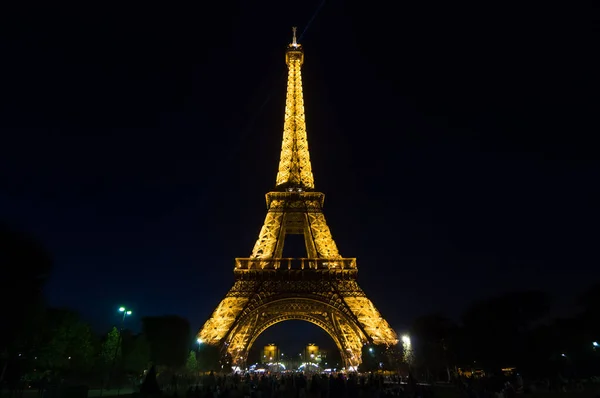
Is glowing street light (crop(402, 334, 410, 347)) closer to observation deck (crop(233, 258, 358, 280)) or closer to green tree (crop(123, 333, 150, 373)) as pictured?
observation deck (crop(233, 258, 358, 280))

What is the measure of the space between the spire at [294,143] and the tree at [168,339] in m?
19.2

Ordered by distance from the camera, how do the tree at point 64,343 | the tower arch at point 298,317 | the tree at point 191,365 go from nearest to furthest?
the tree at point 64,343
the tower arch at point 298,317
the tree at point 191,365

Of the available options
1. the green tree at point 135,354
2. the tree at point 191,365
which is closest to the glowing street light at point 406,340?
the tree at point 191,365

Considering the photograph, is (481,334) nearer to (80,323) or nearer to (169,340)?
(169,340)

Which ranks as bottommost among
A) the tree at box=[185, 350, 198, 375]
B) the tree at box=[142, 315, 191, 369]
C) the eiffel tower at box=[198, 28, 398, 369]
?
the tree at box=[185, 350, 198, 375]

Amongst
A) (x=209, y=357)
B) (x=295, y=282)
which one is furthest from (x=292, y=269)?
(x=209, y=357)

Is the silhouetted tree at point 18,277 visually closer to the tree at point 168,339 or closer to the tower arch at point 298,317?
the tower arch at point 298,317

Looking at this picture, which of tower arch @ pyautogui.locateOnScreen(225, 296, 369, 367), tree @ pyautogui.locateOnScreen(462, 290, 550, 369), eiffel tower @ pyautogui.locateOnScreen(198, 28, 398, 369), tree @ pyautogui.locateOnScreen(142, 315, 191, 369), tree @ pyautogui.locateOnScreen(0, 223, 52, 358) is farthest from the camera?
tree @ pyautogui.locateOnScreen(142, 315, 191, 369)

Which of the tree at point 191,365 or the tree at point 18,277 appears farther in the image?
the tree at point 191,365

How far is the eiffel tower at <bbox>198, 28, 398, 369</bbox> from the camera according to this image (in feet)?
137

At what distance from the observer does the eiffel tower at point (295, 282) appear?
4169 cm

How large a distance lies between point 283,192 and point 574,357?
1320 inches

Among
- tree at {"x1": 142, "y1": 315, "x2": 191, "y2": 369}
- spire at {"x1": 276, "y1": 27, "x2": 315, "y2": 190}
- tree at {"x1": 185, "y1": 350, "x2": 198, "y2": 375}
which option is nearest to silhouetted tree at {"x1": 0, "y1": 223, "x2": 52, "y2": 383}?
tree at {"x1": 142, "y1": 315, "x2": 191, "y2": 369}

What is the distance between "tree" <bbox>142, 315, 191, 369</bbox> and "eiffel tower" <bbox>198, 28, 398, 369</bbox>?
4624mm
